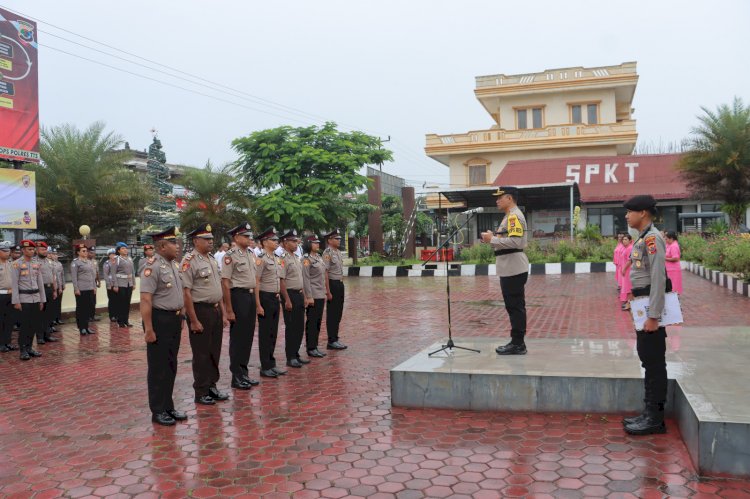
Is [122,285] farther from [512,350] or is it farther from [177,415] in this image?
[512,350]

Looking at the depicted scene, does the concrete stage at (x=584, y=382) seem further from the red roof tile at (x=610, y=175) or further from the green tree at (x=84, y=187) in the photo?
the red roof tile at (x=610, y=175)

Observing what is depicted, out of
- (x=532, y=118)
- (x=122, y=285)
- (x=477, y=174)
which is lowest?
(x=122, y=285)

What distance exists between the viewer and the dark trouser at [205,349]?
5707mm

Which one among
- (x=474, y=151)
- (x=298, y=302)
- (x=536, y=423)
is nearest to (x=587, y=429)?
(x=536, y=423)

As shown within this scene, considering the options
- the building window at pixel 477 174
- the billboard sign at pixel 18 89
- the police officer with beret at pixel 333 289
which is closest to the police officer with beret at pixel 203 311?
the police officer with beret at pixel 333 289

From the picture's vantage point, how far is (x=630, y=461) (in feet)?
12.8

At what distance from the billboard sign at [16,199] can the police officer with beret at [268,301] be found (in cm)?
887

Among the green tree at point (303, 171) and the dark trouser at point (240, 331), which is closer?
the dark trouser at point (240, 331)

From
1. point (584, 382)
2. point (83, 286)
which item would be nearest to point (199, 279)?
point (584, 382)

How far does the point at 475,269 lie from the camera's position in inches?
826

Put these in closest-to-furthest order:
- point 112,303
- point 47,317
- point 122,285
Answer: point 47,317 < point 122,285 < point 112,303

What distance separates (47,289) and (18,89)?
537 centimetres

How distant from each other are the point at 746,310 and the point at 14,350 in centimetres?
1211

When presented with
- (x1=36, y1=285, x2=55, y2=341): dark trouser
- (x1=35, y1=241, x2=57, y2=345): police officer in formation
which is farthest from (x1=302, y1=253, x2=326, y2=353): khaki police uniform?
(x1=36, y1=285, x2=55, y2=341): dark trouser
